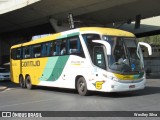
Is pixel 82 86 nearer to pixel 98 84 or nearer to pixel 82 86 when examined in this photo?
pixel 82 86

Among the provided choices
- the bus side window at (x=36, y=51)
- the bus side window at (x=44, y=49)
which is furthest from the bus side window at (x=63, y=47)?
the bus side window at (x=36, y=51)

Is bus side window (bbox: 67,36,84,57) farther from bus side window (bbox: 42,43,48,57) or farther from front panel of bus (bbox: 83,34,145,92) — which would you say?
bus side window (bbox: 42,43,48,57)

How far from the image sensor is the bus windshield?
1599 cm

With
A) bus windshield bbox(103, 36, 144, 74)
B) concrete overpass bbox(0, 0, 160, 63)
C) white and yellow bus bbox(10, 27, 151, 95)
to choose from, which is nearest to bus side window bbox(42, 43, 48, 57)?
white and yellow bus bbox(10, 27, 151, 95)

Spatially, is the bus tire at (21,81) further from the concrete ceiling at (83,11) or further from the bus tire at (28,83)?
the concrete ceiling at (83,11)

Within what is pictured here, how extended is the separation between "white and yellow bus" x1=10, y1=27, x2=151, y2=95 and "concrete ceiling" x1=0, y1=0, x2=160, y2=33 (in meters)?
14.9

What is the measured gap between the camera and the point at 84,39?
17109mm

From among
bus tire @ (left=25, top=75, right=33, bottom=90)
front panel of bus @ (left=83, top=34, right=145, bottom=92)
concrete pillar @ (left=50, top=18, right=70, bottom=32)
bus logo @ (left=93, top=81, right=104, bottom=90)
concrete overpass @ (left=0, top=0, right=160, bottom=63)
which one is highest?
concrete overpass @ (left=0, top=0, right=160, bottom=63)

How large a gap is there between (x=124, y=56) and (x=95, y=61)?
129cm

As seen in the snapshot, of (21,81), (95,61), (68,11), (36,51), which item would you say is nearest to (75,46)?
(95,61)

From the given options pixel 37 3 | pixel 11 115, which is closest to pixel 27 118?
pixel 11 115

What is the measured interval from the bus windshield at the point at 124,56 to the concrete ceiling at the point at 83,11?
16.7m

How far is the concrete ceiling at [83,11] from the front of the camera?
34.6m

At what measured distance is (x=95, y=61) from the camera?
16531 millimetres
